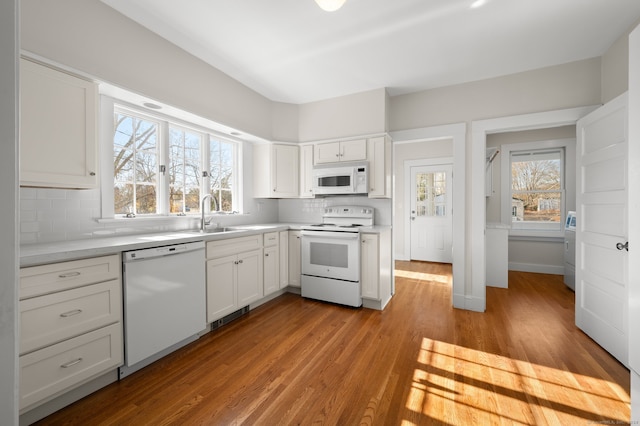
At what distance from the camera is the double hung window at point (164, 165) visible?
95.0 inches

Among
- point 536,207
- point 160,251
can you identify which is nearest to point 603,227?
point 536,207

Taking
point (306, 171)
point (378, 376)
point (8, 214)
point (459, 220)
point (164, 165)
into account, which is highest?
point (306, 171)

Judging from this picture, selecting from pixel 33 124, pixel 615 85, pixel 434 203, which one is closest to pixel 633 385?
pixel 615 85

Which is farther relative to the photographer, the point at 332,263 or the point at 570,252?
the point at 570,252

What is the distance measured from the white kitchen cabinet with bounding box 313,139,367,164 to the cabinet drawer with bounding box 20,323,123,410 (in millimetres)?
2824

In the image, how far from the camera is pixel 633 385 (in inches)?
34.7

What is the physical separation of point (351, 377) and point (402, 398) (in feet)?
1.20

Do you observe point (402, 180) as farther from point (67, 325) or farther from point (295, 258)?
point (67, 325)

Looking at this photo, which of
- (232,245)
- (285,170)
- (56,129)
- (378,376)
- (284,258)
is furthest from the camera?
(285,170)

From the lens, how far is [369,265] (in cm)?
314

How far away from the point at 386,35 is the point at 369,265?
229 centimetres

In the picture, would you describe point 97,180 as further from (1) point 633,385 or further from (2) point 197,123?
(1) point 633,385

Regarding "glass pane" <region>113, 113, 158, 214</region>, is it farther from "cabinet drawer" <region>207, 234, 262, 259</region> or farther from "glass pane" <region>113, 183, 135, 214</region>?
"cabinet drawer" <region>207, 234, 262, 259</region>

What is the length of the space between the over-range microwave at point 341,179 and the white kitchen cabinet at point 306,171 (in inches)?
4.6
